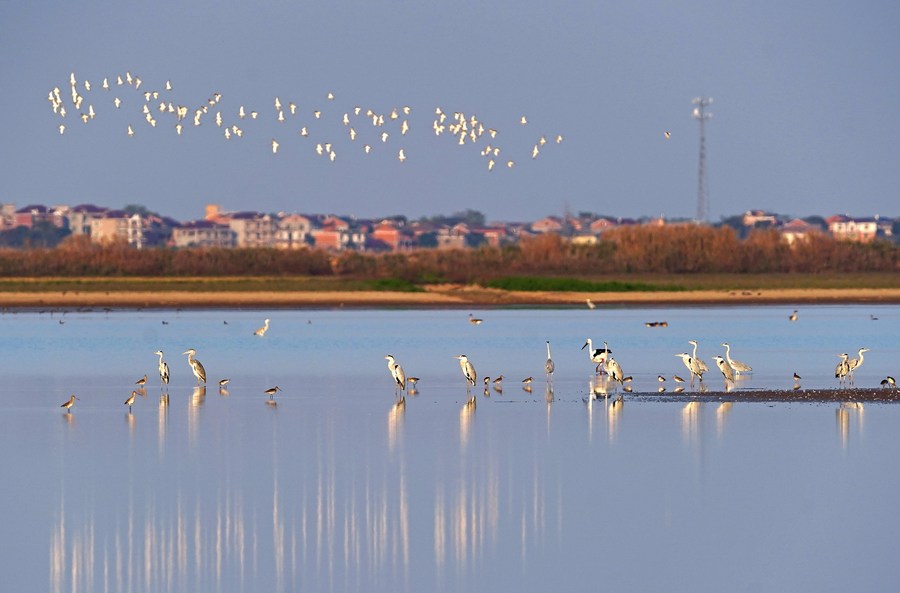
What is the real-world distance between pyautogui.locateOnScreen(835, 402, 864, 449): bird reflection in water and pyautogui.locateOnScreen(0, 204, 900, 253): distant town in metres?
120

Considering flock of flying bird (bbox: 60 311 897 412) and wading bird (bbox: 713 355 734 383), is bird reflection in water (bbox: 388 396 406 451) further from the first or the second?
wading bird (bbox: 713 355 734 383)

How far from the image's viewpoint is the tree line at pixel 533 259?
215ft

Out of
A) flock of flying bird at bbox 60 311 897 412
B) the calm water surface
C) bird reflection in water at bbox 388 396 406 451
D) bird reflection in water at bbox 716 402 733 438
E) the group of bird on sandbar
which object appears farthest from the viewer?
flock of flying bird at bbox 60 311 897 412

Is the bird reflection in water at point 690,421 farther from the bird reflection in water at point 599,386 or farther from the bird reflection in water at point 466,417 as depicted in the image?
the bird reflection in water at point 466,417

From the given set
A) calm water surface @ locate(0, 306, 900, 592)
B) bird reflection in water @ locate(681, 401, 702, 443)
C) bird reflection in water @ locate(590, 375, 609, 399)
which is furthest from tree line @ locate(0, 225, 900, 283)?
bird reflection in water @ locate(681, 401, 702, 443)

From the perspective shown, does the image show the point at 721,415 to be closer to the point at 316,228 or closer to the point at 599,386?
the point at 599,386

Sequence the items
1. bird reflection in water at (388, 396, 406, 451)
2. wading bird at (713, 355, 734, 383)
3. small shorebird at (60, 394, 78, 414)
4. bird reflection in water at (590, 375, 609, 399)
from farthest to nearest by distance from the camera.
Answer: wading bird at (713, 355, 734, 383), bird reflection in water at (590, 375, 609, 399), small shorebird at (60, 394, 78, 414), bird reflection in water at (388, 396, 406, 451)

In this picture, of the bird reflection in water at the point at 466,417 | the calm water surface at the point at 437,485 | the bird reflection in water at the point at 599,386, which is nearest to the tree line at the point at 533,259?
the bird reflection in water at the point at 599,386

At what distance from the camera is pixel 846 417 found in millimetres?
18688

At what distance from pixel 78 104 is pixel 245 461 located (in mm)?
16582

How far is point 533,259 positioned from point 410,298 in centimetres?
1250

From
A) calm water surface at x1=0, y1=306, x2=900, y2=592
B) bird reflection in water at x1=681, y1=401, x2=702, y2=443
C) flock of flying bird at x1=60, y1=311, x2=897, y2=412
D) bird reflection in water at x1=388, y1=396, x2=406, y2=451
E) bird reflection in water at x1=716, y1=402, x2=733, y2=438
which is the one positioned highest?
flock of flying bird at x1=60, y1=311, x2=897, y2=412

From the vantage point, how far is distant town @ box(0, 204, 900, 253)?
14236 cm

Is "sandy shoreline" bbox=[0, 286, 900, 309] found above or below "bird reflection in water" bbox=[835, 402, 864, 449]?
above
